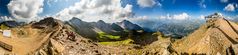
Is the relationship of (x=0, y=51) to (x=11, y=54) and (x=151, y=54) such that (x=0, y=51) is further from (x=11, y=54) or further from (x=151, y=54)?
(x=151, y=54)

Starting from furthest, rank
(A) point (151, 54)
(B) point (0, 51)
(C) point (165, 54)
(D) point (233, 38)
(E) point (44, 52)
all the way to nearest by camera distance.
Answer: (E) point (44, 52) < (B) point (0, 51) < (A) point (151, 54) < (C) point (165, 54) < (D) point (233, 38)

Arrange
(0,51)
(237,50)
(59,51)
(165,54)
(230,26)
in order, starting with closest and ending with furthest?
(237,50) < (230,26) < (165,54) < (0,51) < (59,51)

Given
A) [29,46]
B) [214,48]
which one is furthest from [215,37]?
[29,46]

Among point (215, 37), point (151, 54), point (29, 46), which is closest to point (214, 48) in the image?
point (215, 37)

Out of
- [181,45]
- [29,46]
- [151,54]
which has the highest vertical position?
[181,45]

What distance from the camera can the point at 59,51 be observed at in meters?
180

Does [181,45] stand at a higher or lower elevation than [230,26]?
lower

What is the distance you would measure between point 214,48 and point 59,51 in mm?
114184

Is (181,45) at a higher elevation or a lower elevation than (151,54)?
higher

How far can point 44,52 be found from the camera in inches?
6599

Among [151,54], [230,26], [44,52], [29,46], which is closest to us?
[230,26]

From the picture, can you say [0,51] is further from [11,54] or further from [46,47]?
[46,47]

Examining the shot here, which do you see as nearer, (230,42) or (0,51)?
(230,42)

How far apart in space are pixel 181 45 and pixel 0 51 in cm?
9309
